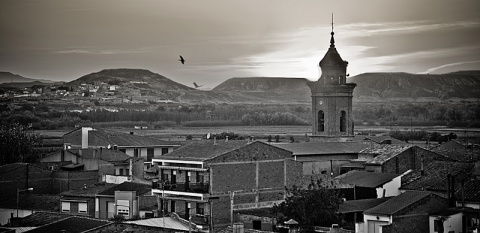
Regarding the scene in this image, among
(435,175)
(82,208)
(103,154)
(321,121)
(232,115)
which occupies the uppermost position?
(232,115)

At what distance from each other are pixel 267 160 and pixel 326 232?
8.87 meters

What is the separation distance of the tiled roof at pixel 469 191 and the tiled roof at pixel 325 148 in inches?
566

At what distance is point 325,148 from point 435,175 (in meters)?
13.4

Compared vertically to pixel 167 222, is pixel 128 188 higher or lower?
higher

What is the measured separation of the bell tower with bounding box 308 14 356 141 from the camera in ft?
196

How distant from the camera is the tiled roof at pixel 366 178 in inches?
1623

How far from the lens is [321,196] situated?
1401 inches

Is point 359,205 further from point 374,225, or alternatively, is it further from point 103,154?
point 103,154

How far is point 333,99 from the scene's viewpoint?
60312mm

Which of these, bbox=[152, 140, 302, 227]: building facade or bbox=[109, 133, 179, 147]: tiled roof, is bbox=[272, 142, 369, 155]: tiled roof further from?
bbox=[109, 133, 179, 147]: tiled roof

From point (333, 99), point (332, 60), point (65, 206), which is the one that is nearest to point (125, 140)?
point (333, 99)

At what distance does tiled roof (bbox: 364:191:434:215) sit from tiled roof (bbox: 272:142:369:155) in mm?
14665

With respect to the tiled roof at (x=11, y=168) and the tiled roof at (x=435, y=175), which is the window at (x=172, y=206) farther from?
the tiled roof at (x=11, y=168)

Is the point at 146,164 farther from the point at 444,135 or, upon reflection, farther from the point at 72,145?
the point at 444,135
